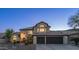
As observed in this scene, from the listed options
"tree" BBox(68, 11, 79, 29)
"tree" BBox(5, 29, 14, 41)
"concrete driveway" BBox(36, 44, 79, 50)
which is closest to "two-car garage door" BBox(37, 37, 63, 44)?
"concrete driveway" BBox(36, 44, 79, 50)

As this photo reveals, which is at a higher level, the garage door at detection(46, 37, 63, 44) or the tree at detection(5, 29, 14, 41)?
the tree at detection(5, 29, 14, 41)

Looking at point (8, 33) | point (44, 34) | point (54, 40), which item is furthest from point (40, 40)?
point (8, 33)

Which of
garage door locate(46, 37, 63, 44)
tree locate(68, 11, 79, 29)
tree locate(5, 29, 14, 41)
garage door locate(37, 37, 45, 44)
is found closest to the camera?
tree locate(5, 29, 14, 41)

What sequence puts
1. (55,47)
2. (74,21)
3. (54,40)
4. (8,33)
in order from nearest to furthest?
(8,33)
(74,21)
(55,47)
(54,40)

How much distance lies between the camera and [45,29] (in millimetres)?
9273

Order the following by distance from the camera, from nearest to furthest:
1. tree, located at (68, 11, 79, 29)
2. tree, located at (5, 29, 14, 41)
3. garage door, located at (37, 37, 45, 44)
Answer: tree, located at (5, 29, 14, 41)
tree, located at (68, 11, 79, 29)
garage door, located at (37, 37, 45, 44)

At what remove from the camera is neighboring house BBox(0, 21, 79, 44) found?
9094 millimetres

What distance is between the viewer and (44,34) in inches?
368

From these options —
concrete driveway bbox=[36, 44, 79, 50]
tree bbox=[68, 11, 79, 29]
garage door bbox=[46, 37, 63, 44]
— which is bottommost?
concrete driveway bbox=[36, 44, 79, 50]

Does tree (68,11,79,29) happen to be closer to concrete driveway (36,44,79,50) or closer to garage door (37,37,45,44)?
concrete driveway (36,44,79,50)

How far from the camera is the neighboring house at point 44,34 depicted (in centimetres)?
909

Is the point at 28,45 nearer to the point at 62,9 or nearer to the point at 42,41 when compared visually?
the point at 42,41

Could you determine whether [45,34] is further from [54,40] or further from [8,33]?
[8,33]
